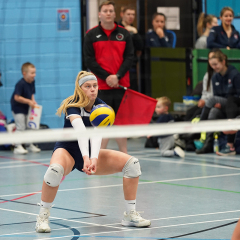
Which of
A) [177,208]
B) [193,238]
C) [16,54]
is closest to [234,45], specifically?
[16,54]

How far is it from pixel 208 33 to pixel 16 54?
12.4 feet

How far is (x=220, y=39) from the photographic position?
30.6ft

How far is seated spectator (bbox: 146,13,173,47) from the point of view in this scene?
9.51 metres

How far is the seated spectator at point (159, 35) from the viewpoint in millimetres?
9508

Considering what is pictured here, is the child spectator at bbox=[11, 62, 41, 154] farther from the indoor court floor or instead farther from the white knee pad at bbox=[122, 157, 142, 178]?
the white knee pad at bbox=[122, 157, 142, 178]

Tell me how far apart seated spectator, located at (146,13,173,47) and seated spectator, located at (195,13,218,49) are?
658 millimetres

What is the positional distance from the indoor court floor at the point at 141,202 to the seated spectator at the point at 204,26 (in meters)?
3.41

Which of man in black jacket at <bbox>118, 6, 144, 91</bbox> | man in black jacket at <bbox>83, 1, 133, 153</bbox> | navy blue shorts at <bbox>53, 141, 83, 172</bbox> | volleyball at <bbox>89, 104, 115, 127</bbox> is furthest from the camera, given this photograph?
man in black jacket at <bbox>118, 6, 144, 91</bbox>

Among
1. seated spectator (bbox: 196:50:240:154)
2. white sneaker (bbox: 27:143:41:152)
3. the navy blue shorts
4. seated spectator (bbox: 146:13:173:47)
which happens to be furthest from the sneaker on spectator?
the navy blue shorts

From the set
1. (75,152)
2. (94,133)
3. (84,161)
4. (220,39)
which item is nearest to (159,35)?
(220,39)

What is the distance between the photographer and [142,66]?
402 inches

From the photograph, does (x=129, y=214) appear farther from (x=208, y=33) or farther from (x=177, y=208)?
(x=208, y=33)

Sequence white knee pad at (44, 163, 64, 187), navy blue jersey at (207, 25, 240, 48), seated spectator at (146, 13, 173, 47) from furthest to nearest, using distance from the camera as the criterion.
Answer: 1. seated spectator at (146, 13, 173, 47)
2. navy blue jersey at (207, 25, 240, 48)
3. white knee pad at (44, 163, 64, 187)

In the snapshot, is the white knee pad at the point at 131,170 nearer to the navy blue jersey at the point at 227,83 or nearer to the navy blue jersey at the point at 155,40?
the navy blue jersey at the point at 227,83
